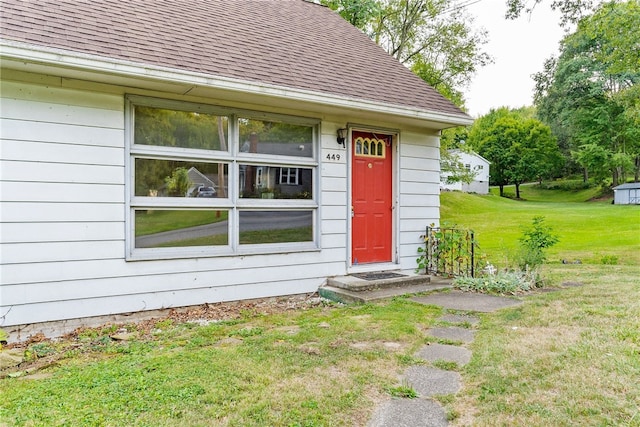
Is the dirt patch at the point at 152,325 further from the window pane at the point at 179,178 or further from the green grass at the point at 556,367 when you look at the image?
the green grass at the point at 556,367

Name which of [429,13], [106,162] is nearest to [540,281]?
[106,162]

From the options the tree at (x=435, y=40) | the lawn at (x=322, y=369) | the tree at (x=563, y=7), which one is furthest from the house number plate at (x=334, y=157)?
the tree at (x=435, y=40)

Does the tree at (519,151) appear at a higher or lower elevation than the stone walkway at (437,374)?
higher

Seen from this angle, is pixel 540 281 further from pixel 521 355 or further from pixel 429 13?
pixel 429 13

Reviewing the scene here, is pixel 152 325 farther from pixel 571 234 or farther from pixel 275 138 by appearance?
pixel 571 234

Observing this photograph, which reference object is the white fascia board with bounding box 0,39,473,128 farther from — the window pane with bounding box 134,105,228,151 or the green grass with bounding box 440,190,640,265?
the green grass with bounding box 440,190,640,265

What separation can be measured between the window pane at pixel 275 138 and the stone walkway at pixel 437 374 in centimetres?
258

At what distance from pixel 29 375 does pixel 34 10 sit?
357 cm

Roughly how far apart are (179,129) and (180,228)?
115 cm

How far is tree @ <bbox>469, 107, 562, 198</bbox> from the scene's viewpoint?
39406 mm

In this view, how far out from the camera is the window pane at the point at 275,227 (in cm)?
505

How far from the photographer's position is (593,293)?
510 cm

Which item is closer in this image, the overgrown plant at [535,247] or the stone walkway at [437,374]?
the stone walkway at [437,374]

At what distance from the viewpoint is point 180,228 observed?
4.62 meters
